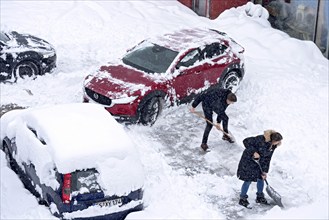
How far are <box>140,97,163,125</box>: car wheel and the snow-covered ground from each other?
0.18 meters

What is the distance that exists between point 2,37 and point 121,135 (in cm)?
A: 700

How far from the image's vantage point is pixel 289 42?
18062mm

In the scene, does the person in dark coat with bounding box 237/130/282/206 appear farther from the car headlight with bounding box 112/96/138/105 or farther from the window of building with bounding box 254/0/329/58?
the window of building with bounding box 254/0/329/58

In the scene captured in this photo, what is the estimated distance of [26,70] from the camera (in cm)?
1505

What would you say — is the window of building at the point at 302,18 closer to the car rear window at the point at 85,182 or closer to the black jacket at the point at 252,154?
the black jacket at the point at 252,154

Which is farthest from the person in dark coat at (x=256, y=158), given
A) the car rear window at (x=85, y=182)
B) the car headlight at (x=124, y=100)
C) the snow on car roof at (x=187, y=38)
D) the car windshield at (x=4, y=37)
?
the car windshield at (x=4, y=37)

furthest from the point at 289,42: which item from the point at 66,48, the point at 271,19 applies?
Result: the point at 66,48

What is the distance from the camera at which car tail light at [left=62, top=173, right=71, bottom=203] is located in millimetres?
8633

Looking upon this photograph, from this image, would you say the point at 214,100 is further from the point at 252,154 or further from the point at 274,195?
the point at 274,195

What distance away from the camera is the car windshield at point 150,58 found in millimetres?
13656

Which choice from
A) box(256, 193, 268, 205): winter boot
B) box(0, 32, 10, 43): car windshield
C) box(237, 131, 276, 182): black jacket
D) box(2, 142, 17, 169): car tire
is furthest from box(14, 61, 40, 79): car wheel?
box(256, 193, 268, 205): winter boot

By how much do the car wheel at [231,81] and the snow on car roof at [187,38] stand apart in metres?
0.86

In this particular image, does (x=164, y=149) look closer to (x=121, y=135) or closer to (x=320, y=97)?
(x=121, y=135)

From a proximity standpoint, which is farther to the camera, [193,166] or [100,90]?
[100,90]
